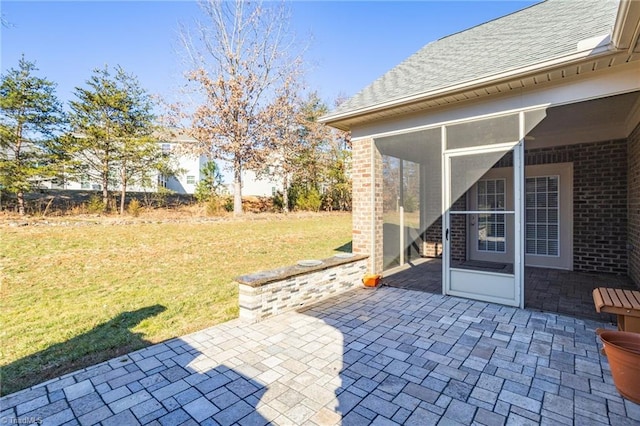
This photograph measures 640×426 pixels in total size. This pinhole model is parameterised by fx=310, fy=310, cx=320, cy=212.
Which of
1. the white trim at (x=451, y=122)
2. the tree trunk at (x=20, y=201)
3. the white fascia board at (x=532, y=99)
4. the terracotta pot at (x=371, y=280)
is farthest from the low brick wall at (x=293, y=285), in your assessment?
the tree trunk at (x=20, y=201)

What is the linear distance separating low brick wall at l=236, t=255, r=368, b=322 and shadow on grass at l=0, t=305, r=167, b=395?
1.15 m

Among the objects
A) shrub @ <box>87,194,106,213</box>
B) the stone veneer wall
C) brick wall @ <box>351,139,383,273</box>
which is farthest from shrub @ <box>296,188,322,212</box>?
the stone veneer wall

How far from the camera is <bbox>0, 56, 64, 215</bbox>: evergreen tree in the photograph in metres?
10.7

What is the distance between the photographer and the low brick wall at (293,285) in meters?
3.78

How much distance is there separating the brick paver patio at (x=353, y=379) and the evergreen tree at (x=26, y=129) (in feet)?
39.2

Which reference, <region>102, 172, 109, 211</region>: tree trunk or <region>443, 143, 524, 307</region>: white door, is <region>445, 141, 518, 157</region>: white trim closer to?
<region>443, 143, 524, 307</region>: white door

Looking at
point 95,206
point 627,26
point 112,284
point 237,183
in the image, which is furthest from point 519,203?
point 95,206

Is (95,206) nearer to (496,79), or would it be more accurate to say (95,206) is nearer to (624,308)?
(496,79)

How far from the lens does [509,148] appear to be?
13.6 feet

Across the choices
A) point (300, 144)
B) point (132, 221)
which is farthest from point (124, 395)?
point (300, 144)

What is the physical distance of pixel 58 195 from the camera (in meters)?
13.5

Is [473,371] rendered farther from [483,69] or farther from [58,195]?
[58,195]

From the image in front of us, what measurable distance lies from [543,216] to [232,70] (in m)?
14.5

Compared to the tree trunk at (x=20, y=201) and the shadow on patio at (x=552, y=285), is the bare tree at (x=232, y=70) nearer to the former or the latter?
the tree trunk at (x=20, y=201)
